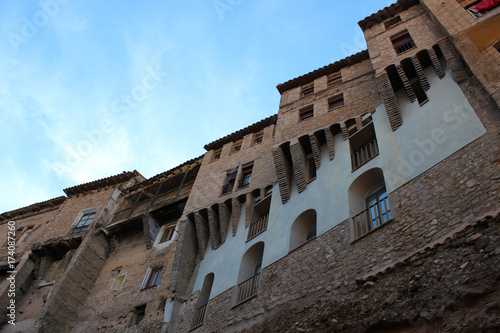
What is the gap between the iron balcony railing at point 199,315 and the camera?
43.4 feet

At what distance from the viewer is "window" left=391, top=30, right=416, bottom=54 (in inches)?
578

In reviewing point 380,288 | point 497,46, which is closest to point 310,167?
point 497,46

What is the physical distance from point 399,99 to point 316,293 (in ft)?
23.3

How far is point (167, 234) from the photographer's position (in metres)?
19.5

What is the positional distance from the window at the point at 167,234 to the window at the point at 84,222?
5.36 m

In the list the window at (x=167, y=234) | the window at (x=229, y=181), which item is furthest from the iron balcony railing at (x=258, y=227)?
the window at (x=167, y=234)

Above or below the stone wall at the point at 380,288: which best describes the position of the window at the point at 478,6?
above

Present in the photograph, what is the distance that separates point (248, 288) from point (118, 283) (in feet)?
28.5

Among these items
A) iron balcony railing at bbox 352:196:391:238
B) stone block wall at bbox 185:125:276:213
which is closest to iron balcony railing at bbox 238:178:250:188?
stone block wall at bbox 185:125:276:213

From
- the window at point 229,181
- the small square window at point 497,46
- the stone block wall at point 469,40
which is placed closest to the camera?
the stone block wall at point 469,40

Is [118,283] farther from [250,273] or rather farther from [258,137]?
[258,137]

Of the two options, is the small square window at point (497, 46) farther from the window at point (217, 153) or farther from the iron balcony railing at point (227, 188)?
the window at point (217, 153)

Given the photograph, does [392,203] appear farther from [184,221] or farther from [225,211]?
[184,221]

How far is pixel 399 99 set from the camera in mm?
12609
